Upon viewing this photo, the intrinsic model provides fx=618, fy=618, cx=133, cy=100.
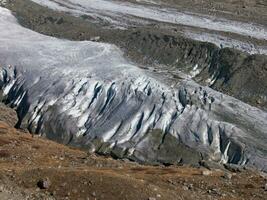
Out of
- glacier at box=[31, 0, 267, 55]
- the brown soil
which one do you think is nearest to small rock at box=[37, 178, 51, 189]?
the brown soil

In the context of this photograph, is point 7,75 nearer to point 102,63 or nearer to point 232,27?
point 102,63

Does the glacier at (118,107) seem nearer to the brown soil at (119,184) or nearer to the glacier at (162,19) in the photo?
the glacier at (162,19)

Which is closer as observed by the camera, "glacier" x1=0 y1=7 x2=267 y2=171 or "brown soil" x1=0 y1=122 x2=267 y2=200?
"brown soil" x1=0 y1=122 x2=267 y2=200

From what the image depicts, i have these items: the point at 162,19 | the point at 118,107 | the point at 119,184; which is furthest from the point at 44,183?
the point at 162,19

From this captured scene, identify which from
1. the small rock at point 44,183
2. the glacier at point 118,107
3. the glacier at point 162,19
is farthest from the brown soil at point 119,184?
the glacier at point 162,19

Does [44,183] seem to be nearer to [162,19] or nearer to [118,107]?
[118,107]

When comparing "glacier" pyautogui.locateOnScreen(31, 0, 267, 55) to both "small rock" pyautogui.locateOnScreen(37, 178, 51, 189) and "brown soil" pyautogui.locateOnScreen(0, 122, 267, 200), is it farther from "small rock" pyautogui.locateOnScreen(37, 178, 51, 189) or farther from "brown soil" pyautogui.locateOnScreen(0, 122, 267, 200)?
"small rock" pyautogui.locateOnScreen(37, 178, 51, 189)
